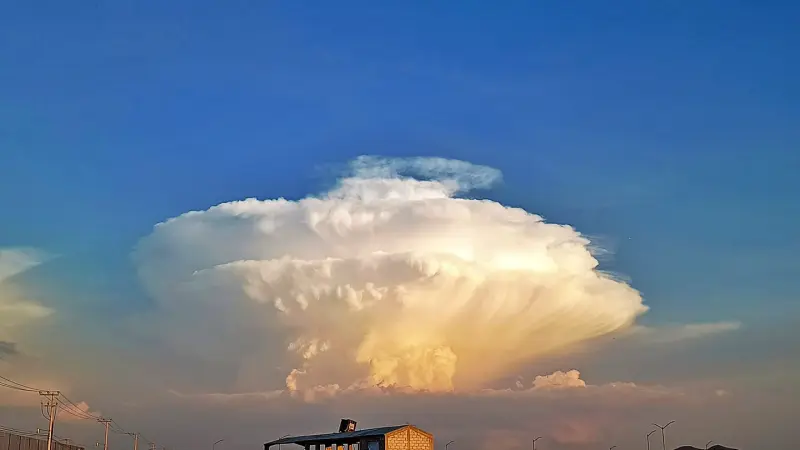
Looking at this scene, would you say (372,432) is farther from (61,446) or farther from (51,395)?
(61,446)

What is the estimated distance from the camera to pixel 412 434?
340 ft

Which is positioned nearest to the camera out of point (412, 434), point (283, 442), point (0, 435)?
point (412, 434)

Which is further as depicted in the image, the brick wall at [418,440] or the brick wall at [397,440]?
the brick wall at [418,440]

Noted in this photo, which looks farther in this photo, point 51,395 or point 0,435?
point 51,395

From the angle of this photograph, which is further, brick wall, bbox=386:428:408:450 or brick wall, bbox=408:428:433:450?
brick wall, bbox=408:428:433:450

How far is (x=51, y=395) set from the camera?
144250 millimetres

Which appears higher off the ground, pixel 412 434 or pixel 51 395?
pixel 51 395

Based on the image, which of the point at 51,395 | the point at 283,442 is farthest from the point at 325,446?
the point at 51,395

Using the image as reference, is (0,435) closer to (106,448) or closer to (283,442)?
(283,442)

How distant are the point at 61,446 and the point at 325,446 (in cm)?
8039

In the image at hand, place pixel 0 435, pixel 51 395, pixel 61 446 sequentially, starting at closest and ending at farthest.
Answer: pixel 0 435, pixel 51 395, pixel 61 446

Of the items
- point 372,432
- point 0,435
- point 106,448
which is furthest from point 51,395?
point 372,432

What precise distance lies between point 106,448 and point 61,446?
13410 mm

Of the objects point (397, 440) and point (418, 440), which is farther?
point (418, 440)
